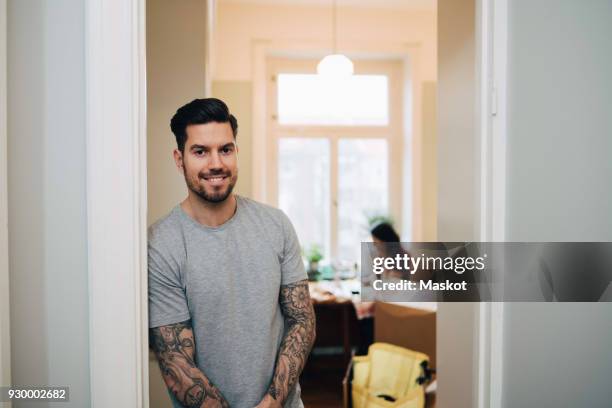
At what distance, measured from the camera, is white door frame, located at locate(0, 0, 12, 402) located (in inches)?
38.6

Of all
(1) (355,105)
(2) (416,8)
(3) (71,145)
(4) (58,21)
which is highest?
(2) (416,8)

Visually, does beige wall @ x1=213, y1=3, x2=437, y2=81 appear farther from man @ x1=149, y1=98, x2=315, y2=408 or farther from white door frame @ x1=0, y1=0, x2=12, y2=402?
white door frame @ x1=0, y1=0, x2=12, y2=402

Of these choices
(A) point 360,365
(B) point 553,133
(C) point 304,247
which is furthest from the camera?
(C) point 304,247

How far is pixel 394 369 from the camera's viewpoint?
228cm

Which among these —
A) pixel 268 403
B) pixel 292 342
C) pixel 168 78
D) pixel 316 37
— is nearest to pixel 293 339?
pixel 292 342

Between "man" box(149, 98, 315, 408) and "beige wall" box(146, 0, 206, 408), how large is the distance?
813 mm

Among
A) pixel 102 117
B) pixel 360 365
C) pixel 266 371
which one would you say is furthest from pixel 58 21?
pixel 360 365

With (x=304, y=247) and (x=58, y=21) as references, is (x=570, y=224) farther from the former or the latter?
(x=304, y=247)

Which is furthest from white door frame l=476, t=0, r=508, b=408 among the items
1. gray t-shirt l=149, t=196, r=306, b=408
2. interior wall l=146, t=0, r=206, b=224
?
interior wall l=146, t=0, r=206, b=224

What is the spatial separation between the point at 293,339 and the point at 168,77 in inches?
54.9

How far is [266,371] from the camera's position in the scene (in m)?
1.33

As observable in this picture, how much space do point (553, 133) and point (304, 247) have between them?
3.23m

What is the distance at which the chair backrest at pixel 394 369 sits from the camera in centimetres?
222

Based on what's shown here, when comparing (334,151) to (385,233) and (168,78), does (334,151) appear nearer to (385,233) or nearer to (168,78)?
(385,233)
